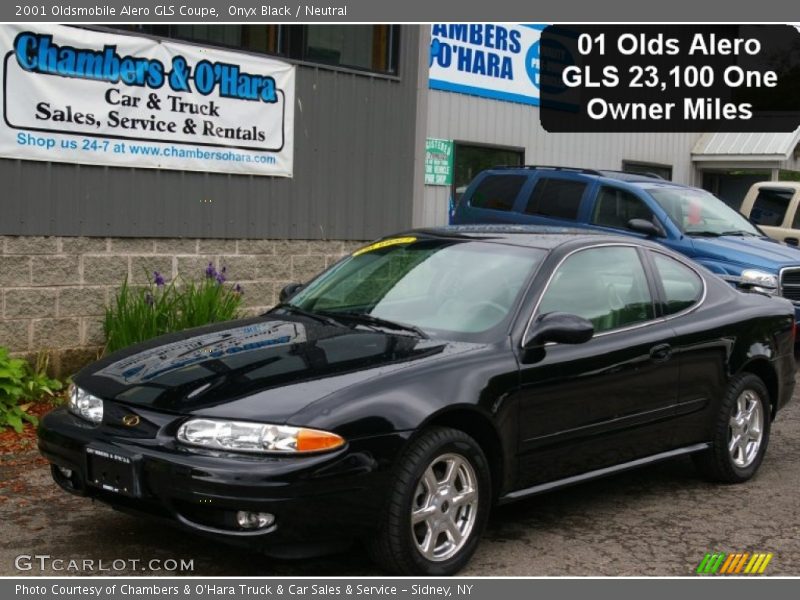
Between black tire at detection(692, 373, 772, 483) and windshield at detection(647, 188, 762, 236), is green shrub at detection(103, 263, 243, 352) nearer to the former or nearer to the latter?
black tire at detection(692, 373, 772, 483)

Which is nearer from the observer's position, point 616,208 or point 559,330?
point 559,330

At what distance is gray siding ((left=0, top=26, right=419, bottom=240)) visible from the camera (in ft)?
30.0

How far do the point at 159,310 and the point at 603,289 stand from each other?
4.26 metres

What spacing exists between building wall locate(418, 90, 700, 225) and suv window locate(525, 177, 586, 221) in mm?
1297

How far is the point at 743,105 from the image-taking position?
71.9ft

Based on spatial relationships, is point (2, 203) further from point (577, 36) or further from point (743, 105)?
point (743, 105)

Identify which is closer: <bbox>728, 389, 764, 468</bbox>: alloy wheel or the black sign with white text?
<bbox>728, 389, 764, 468</bbox>: alloy wheel

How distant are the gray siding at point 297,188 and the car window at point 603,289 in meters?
4.86

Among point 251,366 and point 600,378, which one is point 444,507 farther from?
point 600,378

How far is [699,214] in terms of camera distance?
Answer: 39.5ft

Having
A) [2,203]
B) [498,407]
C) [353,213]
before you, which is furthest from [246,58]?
[498,407]

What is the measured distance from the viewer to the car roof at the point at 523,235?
6177 millimetres

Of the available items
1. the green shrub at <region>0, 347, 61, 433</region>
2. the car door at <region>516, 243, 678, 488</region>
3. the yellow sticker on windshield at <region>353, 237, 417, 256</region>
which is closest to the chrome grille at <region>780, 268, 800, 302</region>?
the car door at <region>516, 243, 678, 488</region>

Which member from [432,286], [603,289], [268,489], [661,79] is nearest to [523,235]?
[603,289]
